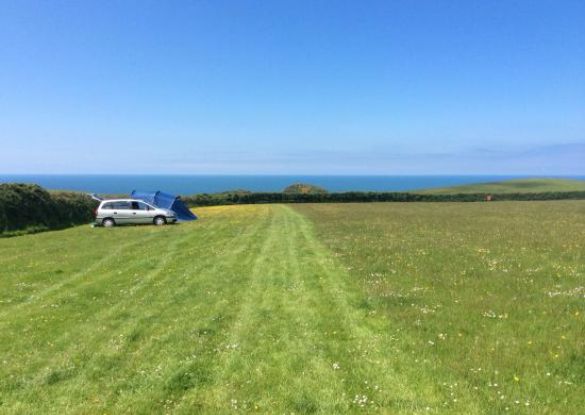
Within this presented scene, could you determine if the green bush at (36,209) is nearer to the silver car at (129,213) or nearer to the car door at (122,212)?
the silver car at (129,213)

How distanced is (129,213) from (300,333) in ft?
104

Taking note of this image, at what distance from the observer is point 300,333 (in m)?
10.4

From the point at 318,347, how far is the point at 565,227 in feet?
87.6

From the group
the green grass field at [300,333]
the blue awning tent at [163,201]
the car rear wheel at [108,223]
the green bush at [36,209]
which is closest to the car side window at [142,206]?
the blue awning tent at [163,201]

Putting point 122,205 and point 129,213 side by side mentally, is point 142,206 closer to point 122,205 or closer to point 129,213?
point 129,213

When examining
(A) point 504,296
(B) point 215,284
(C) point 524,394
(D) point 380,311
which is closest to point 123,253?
(B) point 215,284

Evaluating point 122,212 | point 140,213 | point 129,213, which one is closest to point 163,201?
point 140,213

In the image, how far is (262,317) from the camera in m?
11.8

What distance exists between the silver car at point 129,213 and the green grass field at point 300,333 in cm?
1807

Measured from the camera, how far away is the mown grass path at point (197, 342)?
7.41m

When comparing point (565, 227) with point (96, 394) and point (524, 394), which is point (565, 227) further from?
point (96, 394)

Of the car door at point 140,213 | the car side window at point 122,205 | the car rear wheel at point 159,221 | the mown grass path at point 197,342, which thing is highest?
the car side window at point 122,205

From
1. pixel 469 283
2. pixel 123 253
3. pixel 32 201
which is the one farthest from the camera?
pixel 32 201

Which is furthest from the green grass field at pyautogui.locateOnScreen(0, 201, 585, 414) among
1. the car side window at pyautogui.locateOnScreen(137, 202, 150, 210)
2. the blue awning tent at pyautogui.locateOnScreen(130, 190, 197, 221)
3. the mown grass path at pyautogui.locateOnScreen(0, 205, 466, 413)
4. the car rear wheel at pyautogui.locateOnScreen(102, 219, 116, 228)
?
the blue awning tent at pyautogui.locateOnScreen(130, 190, 197, 221)
